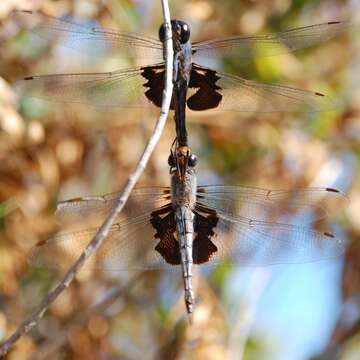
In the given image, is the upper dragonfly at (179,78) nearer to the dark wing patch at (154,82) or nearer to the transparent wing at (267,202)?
the dark wing patch at (154,82)

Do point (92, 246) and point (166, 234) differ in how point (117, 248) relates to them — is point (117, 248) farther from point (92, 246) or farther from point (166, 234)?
point (92, 246)

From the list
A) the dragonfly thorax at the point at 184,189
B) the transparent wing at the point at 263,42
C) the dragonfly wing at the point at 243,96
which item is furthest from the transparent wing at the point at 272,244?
the transparent wing at the point at 263,42

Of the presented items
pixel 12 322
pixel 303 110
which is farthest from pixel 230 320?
pixel 303 110

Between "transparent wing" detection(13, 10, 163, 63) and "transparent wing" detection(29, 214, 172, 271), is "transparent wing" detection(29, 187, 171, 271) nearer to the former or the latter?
"transparent wing" detection(29, 214, 172, 271)

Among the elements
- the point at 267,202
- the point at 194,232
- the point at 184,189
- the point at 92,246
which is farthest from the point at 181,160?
the point at 92,246

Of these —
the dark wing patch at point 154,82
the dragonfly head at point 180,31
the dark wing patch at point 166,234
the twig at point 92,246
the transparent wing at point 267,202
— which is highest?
the dragonfly head at point 180,31

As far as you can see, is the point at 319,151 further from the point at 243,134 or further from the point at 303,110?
the point at 303,110

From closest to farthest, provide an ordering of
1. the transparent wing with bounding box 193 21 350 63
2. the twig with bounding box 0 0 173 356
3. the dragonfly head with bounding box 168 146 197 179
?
the twig with bounding box 0 0 173 356
the dragonfly head with bounding box 168 146 197 179
the transparent wing with bounding box 193 21 350 63

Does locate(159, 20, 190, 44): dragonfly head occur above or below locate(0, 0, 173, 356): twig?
above

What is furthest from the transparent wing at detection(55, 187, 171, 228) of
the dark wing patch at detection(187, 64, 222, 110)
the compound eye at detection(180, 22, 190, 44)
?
the compound eye at detection(180, 22, 190, 44)

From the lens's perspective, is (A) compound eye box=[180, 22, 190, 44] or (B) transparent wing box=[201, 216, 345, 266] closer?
(A) compound eye box=[180, 22, 190, 44]
